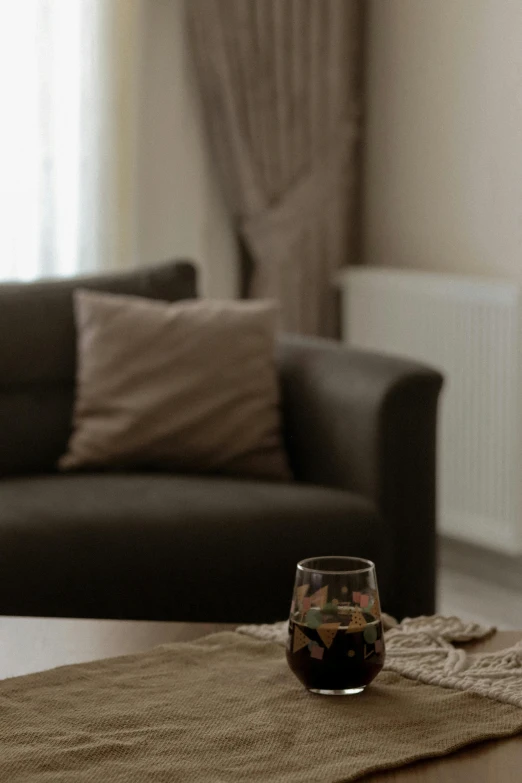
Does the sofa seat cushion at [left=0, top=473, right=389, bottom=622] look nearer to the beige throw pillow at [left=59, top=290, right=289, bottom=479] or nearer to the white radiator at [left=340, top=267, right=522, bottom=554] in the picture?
the beige throw pillow at [left=59, top=290, right=289, bottom=479]

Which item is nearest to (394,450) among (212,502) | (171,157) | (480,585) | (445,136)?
(212,502)

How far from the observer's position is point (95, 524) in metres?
2.15

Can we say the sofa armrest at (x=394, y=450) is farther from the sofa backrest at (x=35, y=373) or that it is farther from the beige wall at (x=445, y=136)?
the beige wall at (x=445, y=136)

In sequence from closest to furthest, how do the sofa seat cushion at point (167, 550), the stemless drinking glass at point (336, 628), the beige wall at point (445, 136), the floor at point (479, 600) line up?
the stemless drinking glass at point (336, 628)
the sofa seat cushion at point (167, 550)
the floor at point (479, 600)
the beige wall at point (445, 136)

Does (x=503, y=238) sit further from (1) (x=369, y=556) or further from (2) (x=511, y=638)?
(2) (x=511, y=638)

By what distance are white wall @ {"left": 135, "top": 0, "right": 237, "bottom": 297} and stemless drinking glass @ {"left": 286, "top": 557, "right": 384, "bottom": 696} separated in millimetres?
2779

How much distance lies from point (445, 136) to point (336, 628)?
284 centimetres

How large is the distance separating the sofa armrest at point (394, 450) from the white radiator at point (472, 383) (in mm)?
964

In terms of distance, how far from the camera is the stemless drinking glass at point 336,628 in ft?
3.66

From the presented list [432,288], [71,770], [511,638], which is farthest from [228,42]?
[71,770]

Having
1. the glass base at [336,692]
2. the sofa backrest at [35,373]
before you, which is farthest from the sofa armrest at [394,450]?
the glass base at [336,692]

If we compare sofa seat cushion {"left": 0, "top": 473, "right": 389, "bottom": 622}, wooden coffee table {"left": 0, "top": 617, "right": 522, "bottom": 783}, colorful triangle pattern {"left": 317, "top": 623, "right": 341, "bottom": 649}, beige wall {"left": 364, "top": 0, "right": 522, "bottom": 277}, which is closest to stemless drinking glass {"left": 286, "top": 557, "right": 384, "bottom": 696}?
colorful triangle pattern {"left": 317, "top": 623, "right": 341, "bottom": 649}

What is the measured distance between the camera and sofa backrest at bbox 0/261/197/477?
2.61 m

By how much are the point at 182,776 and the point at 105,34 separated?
9.79 ft
